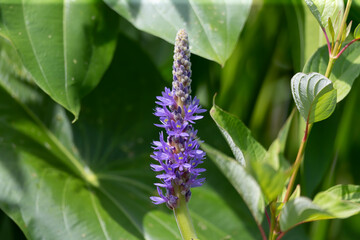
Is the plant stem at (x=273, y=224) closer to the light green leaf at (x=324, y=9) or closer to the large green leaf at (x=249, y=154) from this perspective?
the large green leaf at (x=249, y=154)

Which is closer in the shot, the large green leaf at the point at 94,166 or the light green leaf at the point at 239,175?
the light green leaf at the point at 239,175

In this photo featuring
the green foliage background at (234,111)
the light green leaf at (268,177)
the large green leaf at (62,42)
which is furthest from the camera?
the green foliage background at (234,111)

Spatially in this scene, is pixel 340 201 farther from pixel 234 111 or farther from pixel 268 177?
pixel 234 111

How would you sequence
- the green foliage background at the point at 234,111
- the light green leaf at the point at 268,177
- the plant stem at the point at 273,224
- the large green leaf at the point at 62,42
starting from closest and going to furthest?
the light green leaf at the point at 268,177 → the plant stem at the point at 273,224 → the large green leaf at the point at 62,42 → the green foliage background at the point at 234,111

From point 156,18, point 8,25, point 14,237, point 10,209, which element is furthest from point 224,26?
point 14,237

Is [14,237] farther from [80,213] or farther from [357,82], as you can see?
[357,82]

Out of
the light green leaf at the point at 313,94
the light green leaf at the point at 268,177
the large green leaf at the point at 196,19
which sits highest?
the large green leaf at the point at 196,19

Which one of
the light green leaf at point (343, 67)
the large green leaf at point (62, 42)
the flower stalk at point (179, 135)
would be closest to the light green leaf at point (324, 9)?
the light green leaf at point (343, 67)

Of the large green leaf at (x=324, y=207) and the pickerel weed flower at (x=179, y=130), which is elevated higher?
the pickerel weed flower at (x=179, y=130)

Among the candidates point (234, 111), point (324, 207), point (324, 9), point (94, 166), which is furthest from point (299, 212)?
point (234, 111)
